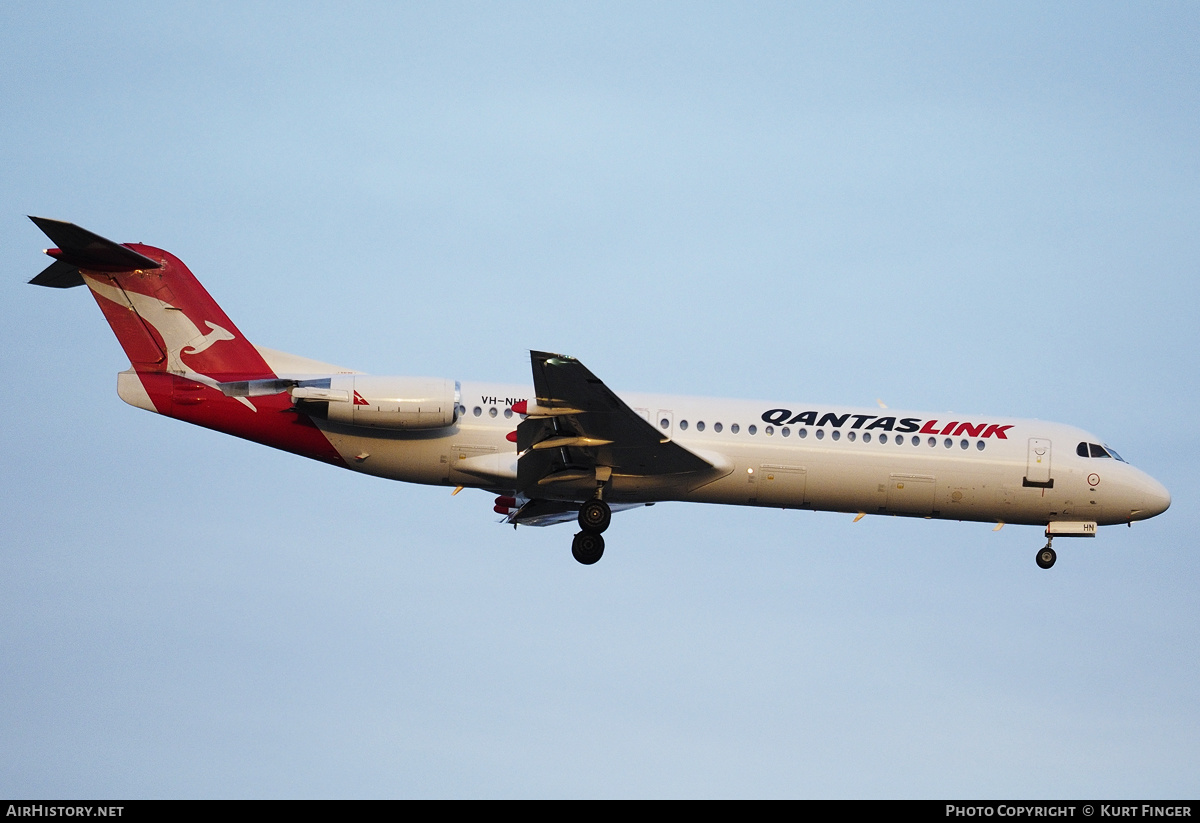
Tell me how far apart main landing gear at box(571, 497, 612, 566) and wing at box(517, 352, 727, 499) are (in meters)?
0.37

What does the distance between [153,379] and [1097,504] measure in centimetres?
1921

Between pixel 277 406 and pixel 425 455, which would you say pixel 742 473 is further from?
pixel 277 406

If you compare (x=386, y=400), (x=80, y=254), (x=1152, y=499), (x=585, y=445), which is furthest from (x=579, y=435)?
(x=1152, y=499)

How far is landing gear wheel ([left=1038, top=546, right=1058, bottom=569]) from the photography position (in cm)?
2639

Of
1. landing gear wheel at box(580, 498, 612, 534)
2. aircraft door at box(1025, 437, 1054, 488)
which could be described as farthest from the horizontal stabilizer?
aircraft door at box(1025, 437, 1054, 488)

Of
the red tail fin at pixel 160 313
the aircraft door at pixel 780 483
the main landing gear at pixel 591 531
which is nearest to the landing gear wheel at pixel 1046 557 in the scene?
the aircraft door at pixel 780 483

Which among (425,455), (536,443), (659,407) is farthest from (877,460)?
(425,455)

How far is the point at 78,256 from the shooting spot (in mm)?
23000

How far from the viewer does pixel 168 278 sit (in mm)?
24109

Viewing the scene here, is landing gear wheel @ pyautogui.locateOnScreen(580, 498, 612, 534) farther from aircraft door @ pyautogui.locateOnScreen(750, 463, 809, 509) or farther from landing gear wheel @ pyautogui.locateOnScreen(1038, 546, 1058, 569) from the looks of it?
landing gear wheel @ pyautogui.locateOnScreen(1038, 546, 1058, 569)

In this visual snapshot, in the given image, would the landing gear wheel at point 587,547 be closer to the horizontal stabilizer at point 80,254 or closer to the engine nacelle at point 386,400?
the engine nacelle at point 386,400

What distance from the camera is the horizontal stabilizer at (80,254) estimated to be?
22.3 metres

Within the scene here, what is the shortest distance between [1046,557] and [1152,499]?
2.60 metres
